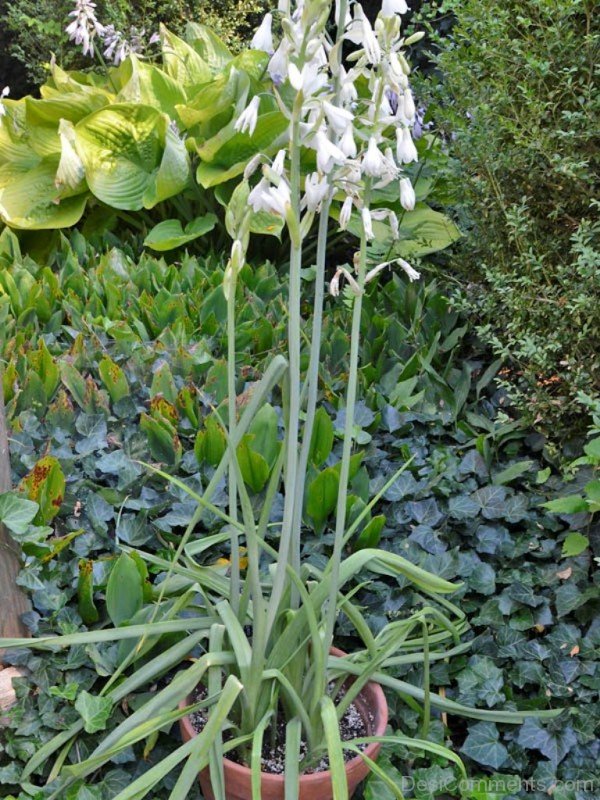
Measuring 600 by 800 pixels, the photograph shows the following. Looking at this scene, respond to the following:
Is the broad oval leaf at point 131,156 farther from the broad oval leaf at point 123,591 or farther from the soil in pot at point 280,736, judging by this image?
the soil in pot at point 280,736

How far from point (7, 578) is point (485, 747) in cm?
117

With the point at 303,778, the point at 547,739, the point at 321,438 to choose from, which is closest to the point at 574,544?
the point at 547,739

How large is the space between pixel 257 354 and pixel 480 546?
3.70ft

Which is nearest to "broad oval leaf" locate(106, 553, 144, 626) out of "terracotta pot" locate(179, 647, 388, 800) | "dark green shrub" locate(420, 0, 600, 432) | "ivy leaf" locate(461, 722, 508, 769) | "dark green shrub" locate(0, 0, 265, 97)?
"terracotta pot" locate(179, 647, 388, 800)

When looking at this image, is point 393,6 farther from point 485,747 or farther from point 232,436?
point 485,747

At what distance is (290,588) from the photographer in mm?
1618

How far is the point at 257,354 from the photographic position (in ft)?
9.46

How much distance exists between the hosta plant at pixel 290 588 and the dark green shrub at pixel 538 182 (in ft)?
2.80

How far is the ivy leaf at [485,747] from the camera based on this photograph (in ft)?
5.88

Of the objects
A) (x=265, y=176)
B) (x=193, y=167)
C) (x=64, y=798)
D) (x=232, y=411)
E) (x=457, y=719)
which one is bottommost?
(x=457, y=719)

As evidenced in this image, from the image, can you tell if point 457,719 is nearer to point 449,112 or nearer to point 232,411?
point 232,411

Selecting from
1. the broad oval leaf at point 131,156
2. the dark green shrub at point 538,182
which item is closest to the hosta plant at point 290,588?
the dark green shrub at point 538,182

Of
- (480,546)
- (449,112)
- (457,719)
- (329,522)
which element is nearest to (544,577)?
(480,546)

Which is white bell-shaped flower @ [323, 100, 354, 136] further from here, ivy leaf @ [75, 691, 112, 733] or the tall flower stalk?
ivy leaf @ [75, 691, 112, 733]
